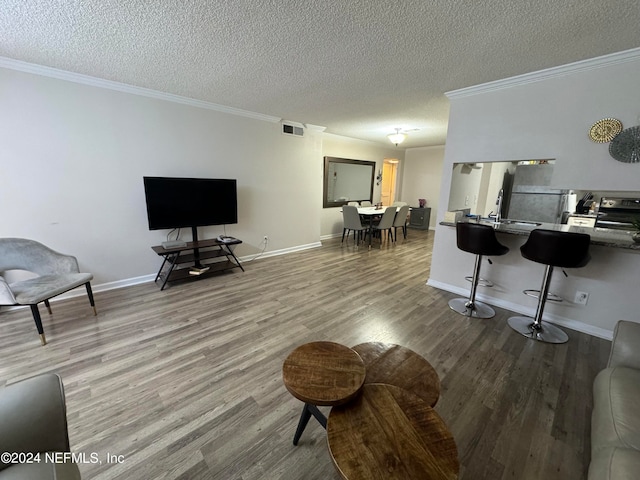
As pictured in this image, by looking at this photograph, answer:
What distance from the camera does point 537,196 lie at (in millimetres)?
2697

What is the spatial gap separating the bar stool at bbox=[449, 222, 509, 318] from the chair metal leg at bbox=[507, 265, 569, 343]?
0.91ft

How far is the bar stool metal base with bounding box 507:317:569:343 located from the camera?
7.62 ft

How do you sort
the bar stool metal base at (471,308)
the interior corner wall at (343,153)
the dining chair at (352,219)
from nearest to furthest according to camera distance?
the bar stool metal base at (471,308), the dining chair at (352,219), the interior corner wall at (343,153)

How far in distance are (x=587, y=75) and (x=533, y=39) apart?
32.3 inches

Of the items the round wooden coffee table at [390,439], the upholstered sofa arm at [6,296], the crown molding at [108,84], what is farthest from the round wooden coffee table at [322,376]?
the crown molding at [108,84]

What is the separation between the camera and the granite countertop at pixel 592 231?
6.72 feet

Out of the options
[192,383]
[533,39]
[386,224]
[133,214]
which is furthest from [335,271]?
[533,39]

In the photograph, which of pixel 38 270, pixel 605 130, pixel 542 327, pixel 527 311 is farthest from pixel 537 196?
pixel 38 270

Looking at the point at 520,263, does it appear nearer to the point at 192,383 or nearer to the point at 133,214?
the point at 192,383

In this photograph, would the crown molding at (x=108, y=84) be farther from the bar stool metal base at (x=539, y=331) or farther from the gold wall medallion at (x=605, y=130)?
the bar stool metal base at (x=539, y=331)

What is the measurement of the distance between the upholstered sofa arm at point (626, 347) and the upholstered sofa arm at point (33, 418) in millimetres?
2595

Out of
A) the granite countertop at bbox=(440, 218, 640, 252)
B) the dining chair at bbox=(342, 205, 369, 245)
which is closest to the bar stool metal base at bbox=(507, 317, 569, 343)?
the granite countertop at bbox=(440, 218, 640, 252)

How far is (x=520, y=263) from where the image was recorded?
2.78 metres

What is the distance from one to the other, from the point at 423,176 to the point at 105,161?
24.3 ft
